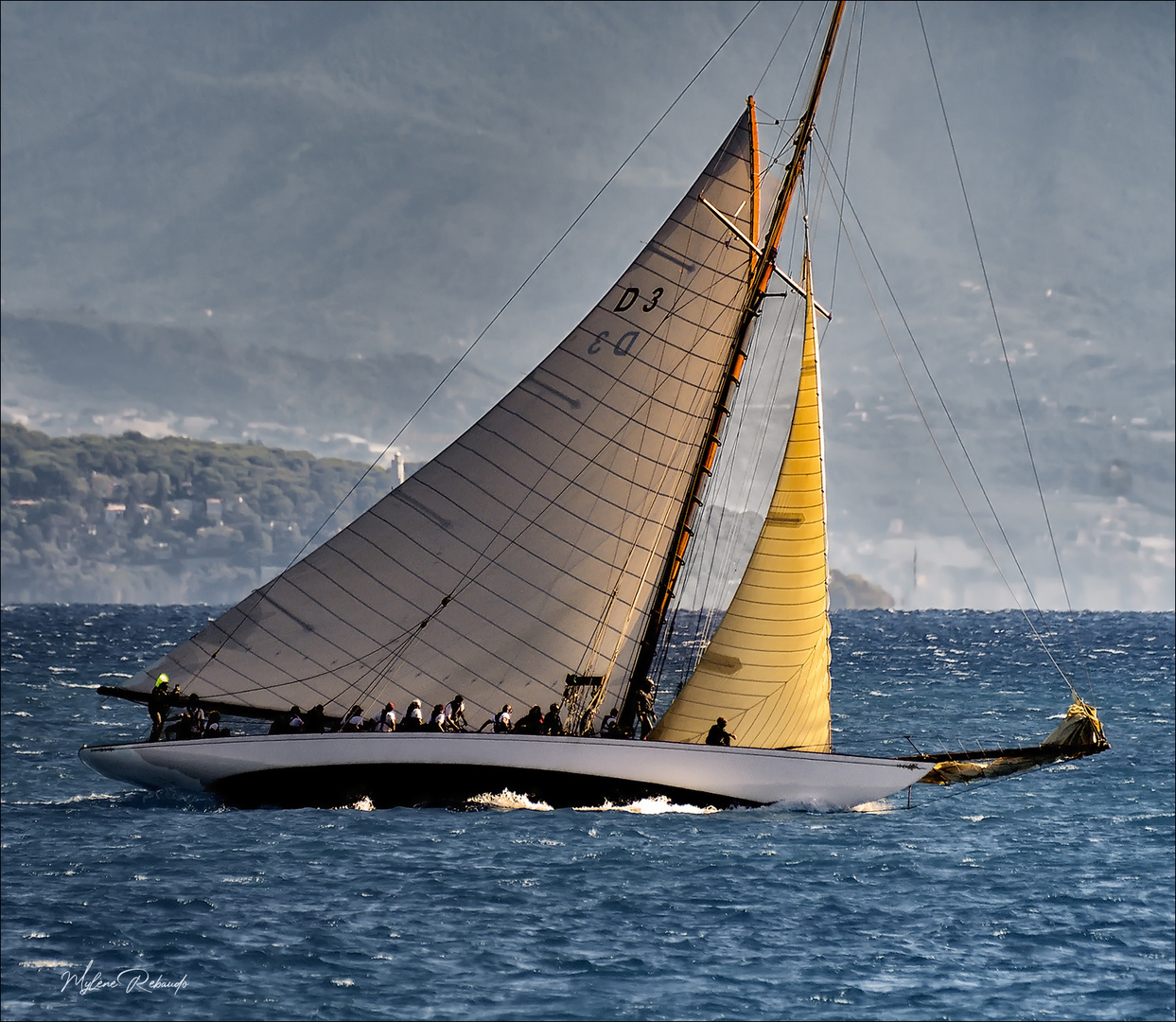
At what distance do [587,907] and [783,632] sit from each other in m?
8.70

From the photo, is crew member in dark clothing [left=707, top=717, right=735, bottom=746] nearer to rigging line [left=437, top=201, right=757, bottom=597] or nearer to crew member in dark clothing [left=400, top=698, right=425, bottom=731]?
rigging line [left=437, top=201, right=757, bottom=597]

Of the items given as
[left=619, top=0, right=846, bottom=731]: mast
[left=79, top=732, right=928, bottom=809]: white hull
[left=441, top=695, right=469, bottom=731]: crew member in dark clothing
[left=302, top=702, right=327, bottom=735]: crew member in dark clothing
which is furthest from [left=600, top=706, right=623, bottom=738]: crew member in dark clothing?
[left=302, top=702, right=327, bottom=735]: crew member in dark clothing

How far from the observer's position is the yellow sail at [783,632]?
92.5 feet

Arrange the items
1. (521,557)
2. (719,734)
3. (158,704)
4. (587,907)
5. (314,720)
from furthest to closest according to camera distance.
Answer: (521,557), (314,720), (158,704), (719,734), (587,907)

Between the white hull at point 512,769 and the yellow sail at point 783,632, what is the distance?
4.28 feet

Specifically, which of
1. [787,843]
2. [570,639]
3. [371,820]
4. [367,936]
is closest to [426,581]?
[570,639]

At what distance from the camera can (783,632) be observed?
2842cm

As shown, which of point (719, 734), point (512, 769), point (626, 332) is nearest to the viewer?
point (512, 769)

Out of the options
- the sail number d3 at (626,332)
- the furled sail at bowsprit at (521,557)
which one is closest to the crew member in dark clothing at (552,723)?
the furled sail at bowsprit at (521,557)

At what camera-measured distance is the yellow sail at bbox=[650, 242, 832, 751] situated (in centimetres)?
2820

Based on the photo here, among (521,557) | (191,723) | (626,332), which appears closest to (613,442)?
(626,332)

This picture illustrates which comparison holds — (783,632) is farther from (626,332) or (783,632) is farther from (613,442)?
(626,332)

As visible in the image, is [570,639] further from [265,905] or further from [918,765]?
[265,905]

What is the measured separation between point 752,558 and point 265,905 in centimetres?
1210
